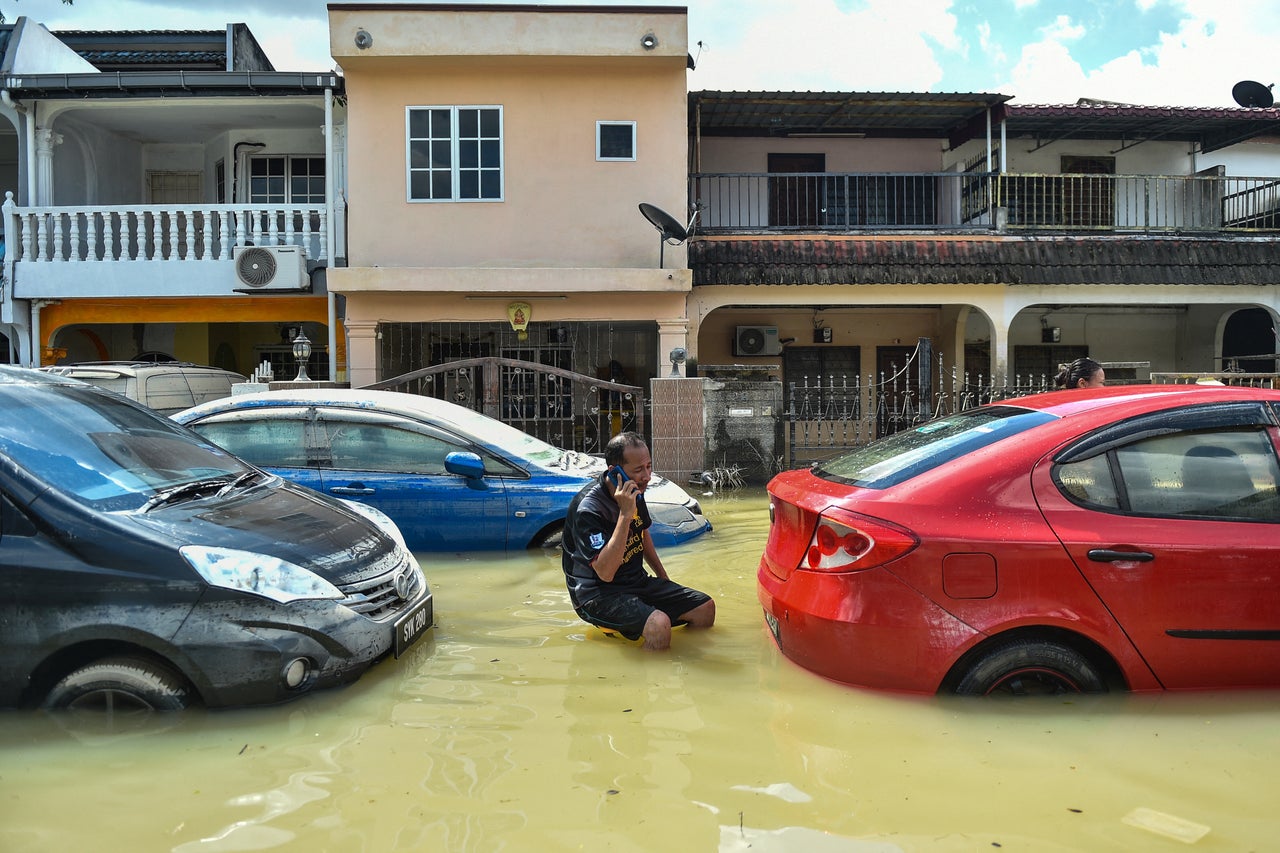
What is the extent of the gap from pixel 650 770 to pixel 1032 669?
160 centimetres

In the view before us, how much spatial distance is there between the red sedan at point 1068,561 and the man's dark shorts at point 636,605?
3.57 feet

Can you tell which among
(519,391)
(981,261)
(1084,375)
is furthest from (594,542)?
(981,261)

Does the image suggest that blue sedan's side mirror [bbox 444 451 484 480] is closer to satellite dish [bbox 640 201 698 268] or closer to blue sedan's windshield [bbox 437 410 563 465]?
blue sedan's windshield [bbox 437 410 563 465]

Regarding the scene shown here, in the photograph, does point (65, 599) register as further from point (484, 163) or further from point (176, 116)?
point (176, 116)

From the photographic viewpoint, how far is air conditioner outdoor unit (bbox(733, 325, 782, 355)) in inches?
664

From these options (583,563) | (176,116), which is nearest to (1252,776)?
(583,563)

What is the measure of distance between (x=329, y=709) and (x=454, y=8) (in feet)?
37.0

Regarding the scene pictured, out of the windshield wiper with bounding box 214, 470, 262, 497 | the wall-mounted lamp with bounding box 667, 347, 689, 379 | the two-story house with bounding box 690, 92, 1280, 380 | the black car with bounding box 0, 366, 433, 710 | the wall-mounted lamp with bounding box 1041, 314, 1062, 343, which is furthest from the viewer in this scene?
the wall-mounted lamp with bounding box 1041, 314, 1062, 343

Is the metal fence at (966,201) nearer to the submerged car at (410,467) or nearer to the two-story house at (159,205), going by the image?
the two-story house at (159,205)

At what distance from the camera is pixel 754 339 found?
1691 centimetres

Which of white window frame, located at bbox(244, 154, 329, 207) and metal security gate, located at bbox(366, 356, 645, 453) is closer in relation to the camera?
metal security gate, located at bbox(366, 356, 645, 453)

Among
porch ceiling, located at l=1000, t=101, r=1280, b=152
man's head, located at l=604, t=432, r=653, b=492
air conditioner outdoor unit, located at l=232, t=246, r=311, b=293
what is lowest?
man's head, located at l=604, t=432, r=653, b=492

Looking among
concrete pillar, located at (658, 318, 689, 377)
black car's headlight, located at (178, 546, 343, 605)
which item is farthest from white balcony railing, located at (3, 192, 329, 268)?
black car's headlight, located at (178, 546, 343, 605)

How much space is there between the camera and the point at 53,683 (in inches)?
150
